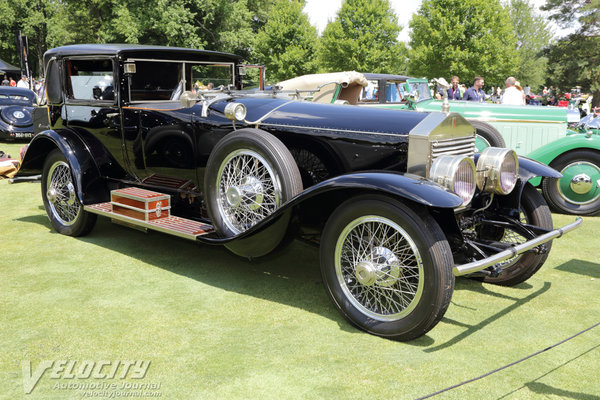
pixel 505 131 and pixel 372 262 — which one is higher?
pixel 505 131

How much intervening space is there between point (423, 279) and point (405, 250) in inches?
9.8

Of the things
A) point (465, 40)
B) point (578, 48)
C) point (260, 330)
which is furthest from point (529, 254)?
point (578, 48)

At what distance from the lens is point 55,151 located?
5441mm

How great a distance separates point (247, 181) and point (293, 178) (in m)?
0.45

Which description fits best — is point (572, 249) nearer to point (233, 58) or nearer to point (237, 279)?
point (237, 279)

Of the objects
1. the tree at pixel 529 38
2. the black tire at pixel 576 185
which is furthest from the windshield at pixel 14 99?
the tree at pixel 529 38

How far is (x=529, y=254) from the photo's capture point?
409cm

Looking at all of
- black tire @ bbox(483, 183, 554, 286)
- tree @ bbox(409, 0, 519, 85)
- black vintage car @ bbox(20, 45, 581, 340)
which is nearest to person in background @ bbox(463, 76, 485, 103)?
black vintage car @ bbox(20, 45, 581, 340)

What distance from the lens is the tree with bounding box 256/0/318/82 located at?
34125mm

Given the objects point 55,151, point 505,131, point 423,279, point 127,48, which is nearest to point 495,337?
point 423,279

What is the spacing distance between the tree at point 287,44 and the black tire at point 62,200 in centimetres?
2945

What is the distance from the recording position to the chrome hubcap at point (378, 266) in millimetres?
3186

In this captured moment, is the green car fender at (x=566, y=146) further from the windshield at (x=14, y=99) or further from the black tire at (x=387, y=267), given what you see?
the windshield at (x=14, y=99)

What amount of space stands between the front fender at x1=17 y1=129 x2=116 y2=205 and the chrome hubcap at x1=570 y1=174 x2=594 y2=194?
5.86 metres
